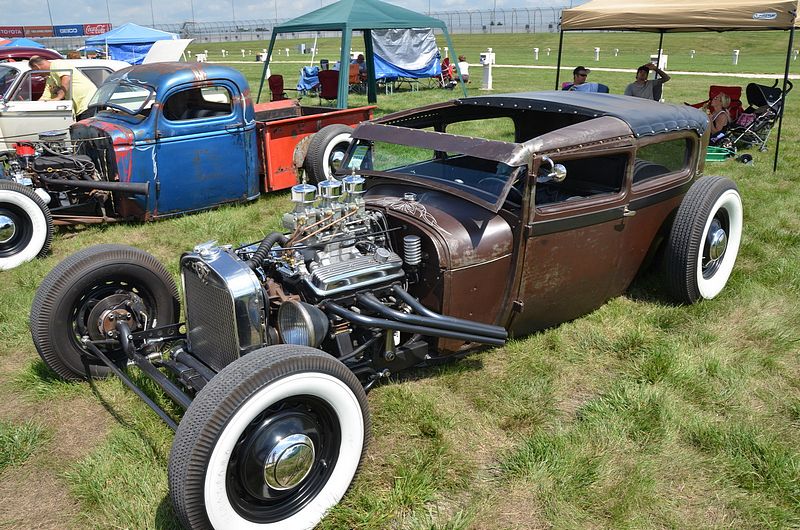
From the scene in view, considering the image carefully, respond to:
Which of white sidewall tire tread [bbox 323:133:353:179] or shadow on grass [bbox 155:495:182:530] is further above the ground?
white sidewall tire tread [bbox 323:133:353:179]

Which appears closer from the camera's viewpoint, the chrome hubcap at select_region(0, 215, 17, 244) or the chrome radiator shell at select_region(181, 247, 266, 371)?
the chrome radiator shell at select_region(181, 247, 266, 371)

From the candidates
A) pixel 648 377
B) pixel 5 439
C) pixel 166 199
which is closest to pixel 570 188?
pixel 648 377

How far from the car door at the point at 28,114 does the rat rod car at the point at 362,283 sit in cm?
609

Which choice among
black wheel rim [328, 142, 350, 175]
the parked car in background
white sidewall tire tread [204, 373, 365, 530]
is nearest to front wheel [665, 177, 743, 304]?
white sidewall tire tread [204, 373, 365, 530]

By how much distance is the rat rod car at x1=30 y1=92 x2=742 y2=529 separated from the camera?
8.27 feet

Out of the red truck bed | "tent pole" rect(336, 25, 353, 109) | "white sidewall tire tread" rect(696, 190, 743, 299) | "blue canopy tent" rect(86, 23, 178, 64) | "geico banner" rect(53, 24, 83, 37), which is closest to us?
"white sidewall tire tread" rect(696, 190, 743, 299)

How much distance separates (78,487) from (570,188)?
11.4 ft

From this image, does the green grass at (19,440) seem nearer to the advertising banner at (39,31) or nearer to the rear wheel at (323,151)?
the rear wheel at (323,151)

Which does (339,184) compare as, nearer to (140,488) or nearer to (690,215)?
(140,488)

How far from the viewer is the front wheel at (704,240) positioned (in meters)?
4.32

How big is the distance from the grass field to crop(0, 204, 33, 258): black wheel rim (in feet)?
3.26

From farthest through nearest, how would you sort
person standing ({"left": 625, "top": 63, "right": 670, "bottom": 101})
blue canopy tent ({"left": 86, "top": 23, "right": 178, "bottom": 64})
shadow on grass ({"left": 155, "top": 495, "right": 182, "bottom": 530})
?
blue canopy tent ({"left": 86, "top": 23, "right": 178, "bottom": 64}) → person standing ({"left": 625, "top": 63, "right": 670, "bottom": 101}) → shadow on grass ({"left": 155, "top": 495, "right": 182, "bottom": 530})

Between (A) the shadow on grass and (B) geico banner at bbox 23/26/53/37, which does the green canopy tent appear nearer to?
(A) the shadow on grass

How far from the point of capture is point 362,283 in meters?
3.24
